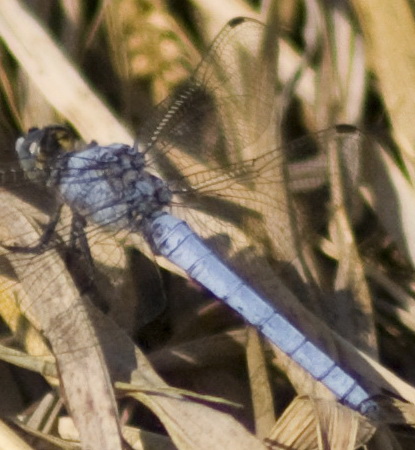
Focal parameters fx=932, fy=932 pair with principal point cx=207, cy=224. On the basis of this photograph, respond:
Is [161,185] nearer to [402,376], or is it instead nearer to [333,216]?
[333,216]

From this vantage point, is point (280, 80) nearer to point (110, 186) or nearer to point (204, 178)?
point (204, 178)

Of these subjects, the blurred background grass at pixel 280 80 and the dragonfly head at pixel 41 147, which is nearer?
the blurred background grass at pixel 280 80

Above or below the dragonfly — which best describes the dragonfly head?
above

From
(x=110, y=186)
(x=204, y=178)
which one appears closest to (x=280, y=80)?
(x=204, y=178)

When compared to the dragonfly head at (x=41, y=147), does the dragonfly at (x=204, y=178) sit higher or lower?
lower

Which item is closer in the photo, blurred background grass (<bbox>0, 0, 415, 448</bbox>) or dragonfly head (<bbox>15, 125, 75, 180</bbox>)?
blurred background grass (<bbox>0, 0, 415, 448</bbox>)
